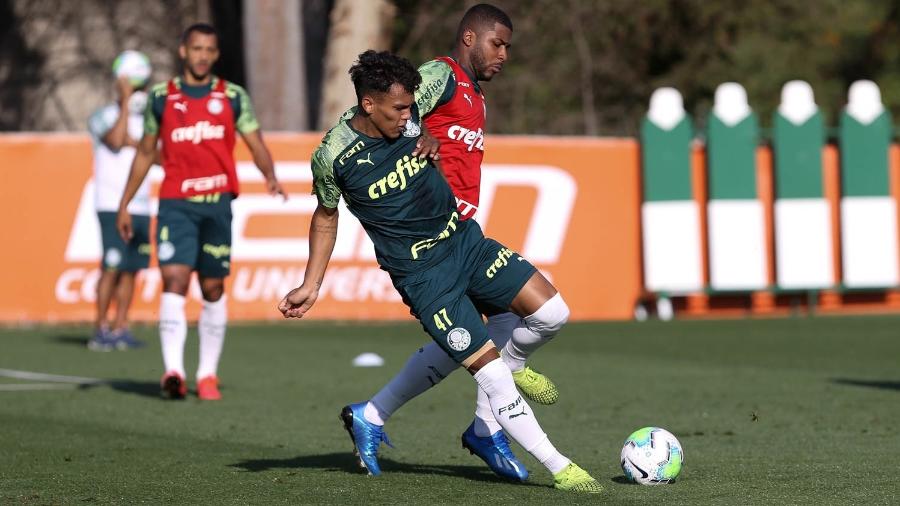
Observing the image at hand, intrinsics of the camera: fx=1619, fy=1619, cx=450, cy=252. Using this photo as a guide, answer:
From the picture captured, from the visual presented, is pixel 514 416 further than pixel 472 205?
No

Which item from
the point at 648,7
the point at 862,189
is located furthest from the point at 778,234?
the point at 648,7

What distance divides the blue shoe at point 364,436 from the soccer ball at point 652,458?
1.09 m

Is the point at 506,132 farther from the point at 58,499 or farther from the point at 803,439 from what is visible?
the point at 58,499

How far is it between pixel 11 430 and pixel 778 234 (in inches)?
440

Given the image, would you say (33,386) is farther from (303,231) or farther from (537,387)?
(303,231)

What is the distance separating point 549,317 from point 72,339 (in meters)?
9.27

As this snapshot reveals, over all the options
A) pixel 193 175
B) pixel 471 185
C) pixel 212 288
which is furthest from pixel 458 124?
pixel 212 288

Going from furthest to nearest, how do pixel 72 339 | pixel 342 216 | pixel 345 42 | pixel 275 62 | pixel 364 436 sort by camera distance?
pixel 345 42 < pixel 275 62 < pixel 342 216 < pixel 72 339 < pixel 364 436

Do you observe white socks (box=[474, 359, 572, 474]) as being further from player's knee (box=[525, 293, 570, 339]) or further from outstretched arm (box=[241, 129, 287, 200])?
outstretched arm (box=[241, 129, 287, 200])

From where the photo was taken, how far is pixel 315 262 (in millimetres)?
6637

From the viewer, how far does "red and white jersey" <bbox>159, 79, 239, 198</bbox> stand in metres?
10.2

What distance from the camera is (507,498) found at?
6.27 metres

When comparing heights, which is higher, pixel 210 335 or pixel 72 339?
pixel 210 335

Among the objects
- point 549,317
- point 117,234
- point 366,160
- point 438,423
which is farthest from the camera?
point 117,234
